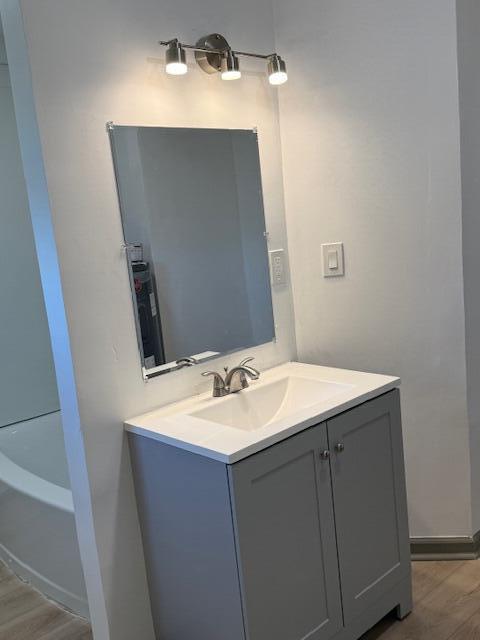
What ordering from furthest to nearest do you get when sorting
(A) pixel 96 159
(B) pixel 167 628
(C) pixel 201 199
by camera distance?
(C) pixel 201 199
(B) pixel 167 628
(A) pixel 96 159

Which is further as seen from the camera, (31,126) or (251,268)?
(251,268)

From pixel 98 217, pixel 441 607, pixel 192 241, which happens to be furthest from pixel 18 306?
pixel 441 607

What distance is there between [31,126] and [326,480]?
132cm

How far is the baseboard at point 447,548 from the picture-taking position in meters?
2.39

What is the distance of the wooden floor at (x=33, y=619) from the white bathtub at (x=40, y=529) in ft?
0.13

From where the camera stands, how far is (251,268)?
2.32m

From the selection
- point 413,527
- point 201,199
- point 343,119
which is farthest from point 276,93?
point 413,527

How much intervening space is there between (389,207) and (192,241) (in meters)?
0.73

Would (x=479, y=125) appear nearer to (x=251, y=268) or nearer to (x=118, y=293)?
(x=251, y=268)

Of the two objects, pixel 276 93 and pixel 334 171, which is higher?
pixel 276 93

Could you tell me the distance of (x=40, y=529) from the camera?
239cm

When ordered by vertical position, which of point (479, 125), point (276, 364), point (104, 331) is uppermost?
point (479, 125)

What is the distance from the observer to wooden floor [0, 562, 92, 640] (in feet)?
7.28

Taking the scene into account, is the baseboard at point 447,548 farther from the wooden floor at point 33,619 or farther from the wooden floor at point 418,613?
the wooden floor at point 33,619
